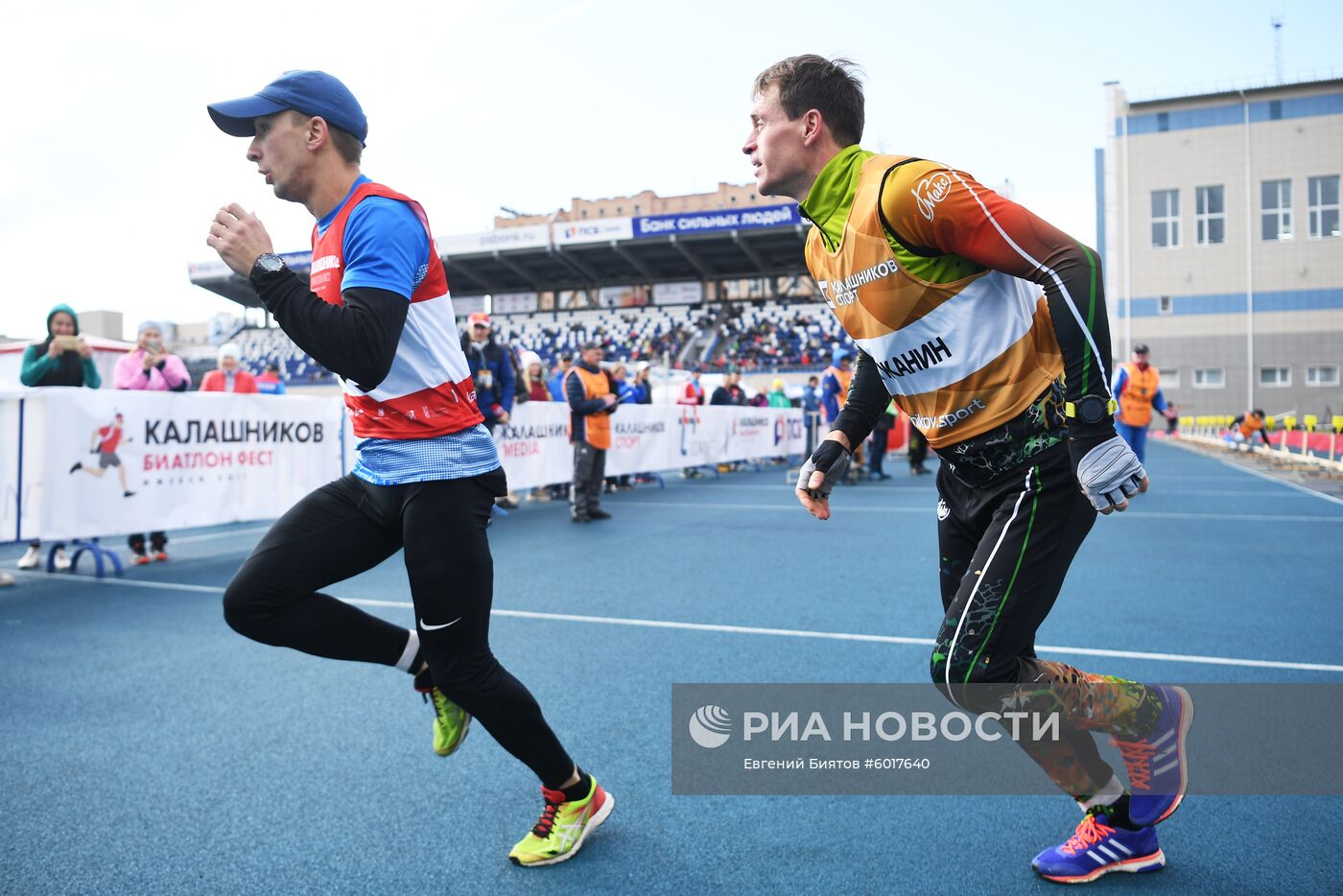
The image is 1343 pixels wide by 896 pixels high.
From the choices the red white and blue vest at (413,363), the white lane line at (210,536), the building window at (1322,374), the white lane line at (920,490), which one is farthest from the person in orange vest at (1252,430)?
the building window at (1322,374)

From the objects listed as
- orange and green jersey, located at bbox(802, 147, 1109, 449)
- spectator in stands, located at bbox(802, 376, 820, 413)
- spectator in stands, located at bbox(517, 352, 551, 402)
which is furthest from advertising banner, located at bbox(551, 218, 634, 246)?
orange and green jersey, located at bbox(802, 147, 1109, 449)

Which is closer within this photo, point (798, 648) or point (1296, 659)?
point (1296, 659)

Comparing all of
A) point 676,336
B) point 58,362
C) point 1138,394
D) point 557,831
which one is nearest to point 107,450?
point 58,362

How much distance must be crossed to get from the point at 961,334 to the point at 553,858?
5.39ft

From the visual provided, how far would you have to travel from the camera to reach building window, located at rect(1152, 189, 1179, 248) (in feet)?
139

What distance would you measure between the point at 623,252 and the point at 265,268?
4735cm

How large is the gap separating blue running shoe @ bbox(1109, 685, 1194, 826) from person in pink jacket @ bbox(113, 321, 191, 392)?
25.0ft

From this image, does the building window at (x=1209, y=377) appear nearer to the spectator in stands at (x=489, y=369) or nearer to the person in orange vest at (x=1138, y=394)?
the person in orange vest at (x=1138, y=394)

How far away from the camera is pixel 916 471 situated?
55.1 ft

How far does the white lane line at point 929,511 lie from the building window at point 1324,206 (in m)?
40.7

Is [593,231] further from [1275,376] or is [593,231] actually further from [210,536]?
[210,536]

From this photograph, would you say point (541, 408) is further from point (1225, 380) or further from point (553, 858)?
point (1225, 380)

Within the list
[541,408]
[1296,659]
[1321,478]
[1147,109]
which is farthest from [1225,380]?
[1296,659]

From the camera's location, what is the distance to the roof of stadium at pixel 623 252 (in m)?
44.1
